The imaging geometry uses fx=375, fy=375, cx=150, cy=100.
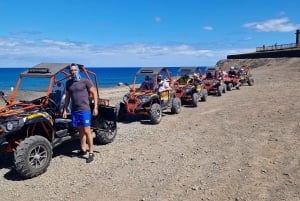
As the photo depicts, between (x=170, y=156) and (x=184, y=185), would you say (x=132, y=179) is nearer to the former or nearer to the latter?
(x=184, y=185)

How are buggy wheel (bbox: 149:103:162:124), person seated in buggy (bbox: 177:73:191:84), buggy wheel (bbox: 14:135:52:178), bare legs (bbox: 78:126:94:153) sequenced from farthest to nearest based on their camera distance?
person seated in buggy (bbox: 177:73:191:84) < buggy wheel (bbox: 149:103:162:124) < bare legs (bbox: 78:126:94:153) < buggy wheel (bbox: 14:135:52:178)

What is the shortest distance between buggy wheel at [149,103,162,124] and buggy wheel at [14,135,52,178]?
4609 millimetres

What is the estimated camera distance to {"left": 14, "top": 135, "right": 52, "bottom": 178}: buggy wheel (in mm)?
5957

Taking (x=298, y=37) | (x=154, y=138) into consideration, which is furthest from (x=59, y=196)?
(x=298, y=37)

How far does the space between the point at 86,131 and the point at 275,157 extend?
3.55 metres

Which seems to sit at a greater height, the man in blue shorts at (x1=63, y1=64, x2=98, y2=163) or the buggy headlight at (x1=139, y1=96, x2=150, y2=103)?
the man in blue shorts at (x1=63, y1=64, x2=98, y2=163)

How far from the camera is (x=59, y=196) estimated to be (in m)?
5.54

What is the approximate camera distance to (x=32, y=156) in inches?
243

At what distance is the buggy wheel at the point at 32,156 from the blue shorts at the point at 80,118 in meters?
0.68

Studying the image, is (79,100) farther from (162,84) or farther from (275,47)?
(275,47)

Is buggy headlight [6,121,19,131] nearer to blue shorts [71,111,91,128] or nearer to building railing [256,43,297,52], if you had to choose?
blue shorts [71,111,91,128]

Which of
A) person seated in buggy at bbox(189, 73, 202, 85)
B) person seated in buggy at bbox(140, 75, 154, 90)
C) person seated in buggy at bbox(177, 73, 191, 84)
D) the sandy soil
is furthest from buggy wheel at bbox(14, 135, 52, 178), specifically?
person seated in buggy at bbox(189, 73, 202, 85)

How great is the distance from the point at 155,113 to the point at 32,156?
16.7 feet

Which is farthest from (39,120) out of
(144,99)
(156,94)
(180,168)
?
(156,94)
